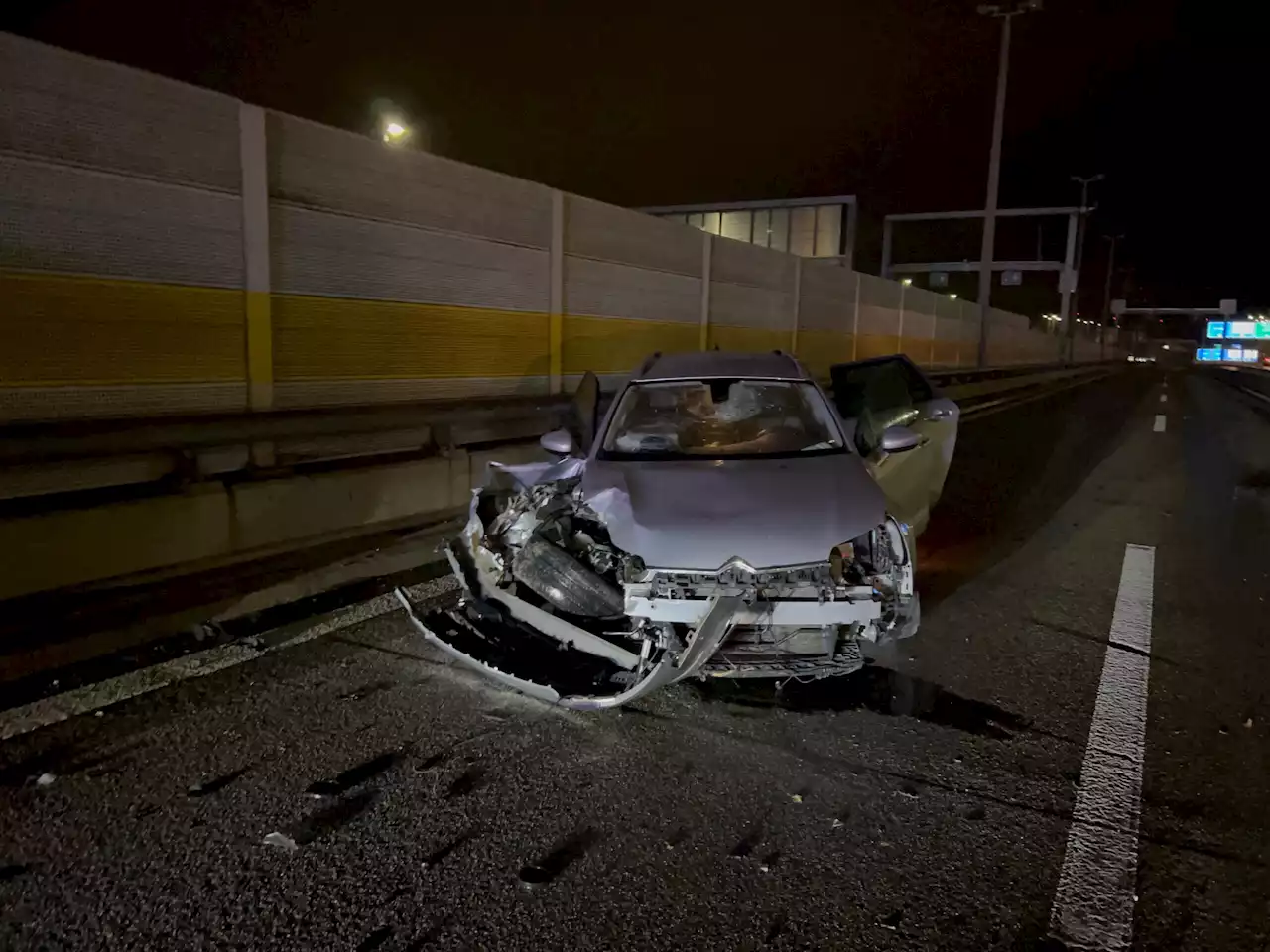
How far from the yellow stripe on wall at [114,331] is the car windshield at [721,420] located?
10.8 feet

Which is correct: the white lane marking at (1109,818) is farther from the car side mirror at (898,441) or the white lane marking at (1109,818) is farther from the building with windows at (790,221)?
the building with windows at (790,221)

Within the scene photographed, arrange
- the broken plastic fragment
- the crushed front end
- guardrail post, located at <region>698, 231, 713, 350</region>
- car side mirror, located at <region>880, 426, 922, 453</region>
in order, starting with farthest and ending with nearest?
guardrail post, located at <region>698, 231, 713, 350</region> < car side mirror, located at <region>880, 426, 922, 453</region> < the crushed front end < the broken plastic fragment

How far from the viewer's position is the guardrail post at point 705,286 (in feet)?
51.7

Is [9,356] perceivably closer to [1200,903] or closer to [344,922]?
[344,922]

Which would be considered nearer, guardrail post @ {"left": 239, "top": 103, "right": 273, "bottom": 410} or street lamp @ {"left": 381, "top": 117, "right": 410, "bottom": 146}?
guardrail post @ {"left": 239, "top": 103, "right": 273, "bottom": 410}

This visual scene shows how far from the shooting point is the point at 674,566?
409 cm

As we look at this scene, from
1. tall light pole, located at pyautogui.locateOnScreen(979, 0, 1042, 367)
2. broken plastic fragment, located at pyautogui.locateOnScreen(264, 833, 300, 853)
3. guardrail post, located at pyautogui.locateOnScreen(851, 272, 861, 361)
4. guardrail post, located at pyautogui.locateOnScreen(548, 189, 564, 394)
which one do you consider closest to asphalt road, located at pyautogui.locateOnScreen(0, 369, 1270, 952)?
broken plastic fragment, located at pyautogui.locateOnScreen(264, 833, 300, 853)

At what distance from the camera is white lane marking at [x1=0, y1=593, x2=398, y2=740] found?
4.10m

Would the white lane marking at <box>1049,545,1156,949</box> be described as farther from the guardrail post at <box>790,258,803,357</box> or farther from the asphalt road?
the guardrail post at <box>790,258,803,357</box>

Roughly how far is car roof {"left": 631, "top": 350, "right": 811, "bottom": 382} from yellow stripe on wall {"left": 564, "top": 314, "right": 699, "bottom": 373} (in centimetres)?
546

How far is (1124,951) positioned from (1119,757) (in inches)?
57.2

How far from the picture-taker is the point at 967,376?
1045 inches

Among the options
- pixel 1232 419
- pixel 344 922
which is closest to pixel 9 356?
pixel 344 922

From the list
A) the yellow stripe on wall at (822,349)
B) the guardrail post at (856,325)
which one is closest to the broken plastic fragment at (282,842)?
the yellow stripe on wall at (822,349)
